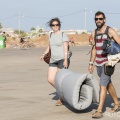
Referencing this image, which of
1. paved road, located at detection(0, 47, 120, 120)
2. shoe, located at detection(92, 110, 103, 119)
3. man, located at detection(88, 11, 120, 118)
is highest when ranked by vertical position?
man, located at detection(88, 11, 120, 118)

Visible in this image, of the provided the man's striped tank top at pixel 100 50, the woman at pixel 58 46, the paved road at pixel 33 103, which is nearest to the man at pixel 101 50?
the man's striped tank top at pixel 100 50

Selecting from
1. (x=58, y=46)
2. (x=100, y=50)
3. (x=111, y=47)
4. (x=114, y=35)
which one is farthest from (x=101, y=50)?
(x=58, y=46)

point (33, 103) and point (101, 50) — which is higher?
point (101, 50)

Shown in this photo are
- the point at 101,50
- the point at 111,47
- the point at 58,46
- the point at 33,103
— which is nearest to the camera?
the point at 111,47

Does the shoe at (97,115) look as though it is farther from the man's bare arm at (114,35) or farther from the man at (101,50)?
the man's bare arm at (114,35)

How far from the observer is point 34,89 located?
429 inches

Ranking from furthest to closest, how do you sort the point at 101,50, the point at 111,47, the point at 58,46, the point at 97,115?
1. the point at 58,46
2. the point at 101,50
3. the point at 111,47
4. the point at 97,115

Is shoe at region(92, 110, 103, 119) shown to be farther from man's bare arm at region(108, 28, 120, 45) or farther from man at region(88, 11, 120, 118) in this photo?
man's bare arm at region(108, 28, 120, 45)

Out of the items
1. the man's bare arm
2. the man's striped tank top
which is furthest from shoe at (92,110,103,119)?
the man's bare arm

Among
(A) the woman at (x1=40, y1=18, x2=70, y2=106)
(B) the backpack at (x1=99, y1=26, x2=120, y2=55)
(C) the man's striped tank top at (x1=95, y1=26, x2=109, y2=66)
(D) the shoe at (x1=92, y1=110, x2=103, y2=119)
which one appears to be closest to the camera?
(D) the shoe at (x1=92, y1=110, x2=103, y2=119)

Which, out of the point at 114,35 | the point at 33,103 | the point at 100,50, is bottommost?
the point at 33,103

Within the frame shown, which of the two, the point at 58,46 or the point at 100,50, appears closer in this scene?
the point at 100,50

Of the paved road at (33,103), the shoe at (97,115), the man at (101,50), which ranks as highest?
the man at (101,50)

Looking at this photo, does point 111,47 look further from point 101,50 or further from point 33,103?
point 33,103
